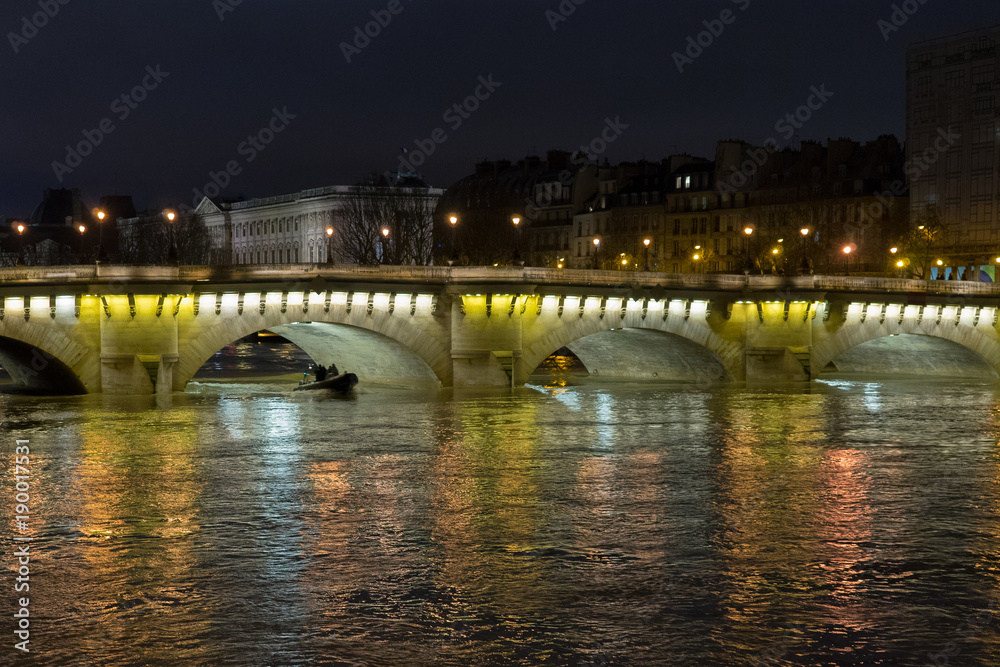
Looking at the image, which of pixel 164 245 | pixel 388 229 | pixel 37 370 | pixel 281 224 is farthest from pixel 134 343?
pixel 281 224

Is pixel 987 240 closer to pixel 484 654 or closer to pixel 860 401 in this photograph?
pixel 860 401

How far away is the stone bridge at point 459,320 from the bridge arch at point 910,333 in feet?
0.21

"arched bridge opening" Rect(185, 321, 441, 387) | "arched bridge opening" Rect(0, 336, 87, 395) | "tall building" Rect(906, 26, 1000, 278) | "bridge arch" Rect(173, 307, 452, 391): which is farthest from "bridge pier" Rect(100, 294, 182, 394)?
"tall building" Rect(906, 26, 1000, 278)

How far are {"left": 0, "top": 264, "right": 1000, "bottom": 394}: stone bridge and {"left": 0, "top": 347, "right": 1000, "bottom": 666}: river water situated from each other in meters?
3.91

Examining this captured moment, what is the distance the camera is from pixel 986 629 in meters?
16.8

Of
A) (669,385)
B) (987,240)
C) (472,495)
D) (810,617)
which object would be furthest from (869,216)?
(810,617)

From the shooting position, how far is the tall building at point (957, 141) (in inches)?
3206

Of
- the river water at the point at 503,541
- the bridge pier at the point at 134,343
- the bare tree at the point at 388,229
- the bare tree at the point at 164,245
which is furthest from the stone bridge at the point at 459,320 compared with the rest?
the bare tree at the point at 164,245

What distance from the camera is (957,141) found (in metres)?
83.4

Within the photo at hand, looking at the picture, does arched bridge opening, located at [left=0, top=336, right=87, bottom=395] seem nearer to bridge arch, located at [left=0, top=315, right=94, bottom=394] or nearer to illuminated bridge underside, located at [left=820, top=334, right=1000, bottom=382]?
bridge arch, located at [left=0, top=315, right=94, bottom=394]

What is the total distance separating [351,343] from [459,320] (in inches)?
245

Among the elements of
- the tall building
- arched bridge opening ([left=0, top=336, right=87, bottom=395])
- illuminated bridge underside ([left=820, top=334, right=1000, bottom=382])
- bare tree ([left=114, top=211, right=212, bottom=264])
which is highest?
the tall building

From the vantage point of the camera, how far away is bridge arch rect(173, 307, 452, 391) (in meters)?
45.4

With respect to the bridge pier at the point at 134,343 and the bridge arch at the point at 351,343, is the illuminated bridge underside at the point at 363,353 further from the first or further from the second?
the bridge pier at the point at 134,343
